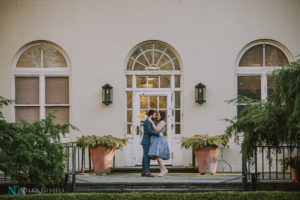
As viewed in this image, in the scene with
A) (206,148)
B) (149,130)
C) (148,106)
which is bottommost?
(206,148)

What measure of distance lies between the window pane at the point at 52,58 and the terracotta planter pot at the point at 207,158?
171 inches

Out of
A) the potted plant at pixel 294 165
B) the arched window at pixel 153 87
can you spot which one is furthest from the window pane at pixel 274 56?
the potted plant at pixel 294 165

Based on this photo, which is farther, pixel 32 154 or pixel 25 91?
pixel 25 91

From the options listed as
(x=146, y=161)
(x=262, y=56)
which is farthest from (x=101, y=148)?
(x=262, y=56)

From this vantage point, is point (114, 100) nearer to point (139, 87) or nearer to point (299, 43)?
point (139, 87)

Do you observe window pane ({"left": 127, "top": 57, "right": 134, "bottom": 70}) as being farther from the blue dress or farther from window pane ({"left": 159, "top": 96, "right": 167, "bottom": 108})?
the blue dress

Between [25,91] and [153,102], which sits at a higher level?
[25,91]

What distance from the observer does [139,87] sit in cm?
1314

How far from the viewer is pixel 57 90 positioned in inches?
513

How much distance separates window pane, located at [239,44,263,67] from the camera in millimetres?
13172

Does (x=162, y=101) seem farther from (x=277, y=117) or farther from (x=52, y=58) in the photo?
(x=277, y=117)

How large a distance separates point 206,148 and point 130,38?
3595mm
